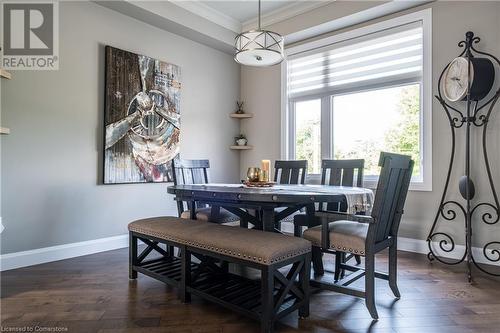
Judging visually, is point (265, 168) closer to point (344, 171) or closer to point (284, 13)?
point (344, 171)

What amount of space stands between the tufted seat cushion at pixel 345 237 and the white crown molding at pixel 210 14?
3244mm

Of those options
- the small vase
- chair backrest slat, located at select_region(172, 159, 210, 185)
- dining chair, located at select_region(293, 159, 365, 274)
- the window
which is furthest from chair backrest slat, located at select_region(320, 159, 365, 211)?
the small vase

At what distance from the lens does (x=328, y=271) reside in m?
2.68

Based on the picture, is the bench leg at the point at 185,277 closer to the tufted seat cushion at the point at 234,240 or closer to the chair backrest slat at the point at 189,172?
the tufted seat cushion at the point at 234,240

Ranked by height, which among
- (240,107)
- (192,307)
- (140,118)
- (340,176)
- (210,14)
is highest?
(210,14)

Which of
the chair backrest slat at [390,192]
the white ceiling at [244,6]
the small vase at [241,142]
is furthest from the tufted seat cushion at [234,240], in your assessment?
the white ceiling at [244,6]

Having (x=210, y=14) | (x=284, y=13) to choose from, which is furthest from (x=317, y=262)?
(x=210, y=14)

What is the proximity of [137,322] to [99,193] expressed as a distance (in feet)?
6.44

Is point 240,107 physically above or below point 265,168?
above

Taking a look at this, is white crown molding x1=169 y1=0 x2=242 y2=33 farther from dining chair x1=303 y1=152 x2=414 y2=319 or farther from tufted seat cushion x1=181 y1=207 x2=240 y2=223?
dining chair x1=303 y1=152 x2=414 y2=319

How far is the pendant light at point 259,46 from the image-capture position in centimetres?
260

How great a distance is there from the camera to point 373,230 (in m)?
1.88

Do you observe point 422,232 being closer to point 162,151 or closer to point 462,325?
point 462,325

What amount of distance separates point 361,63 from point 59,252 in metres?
3.98
